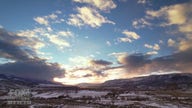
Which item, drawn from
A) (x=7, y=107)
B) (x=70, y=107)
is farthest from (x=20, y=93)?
(x=70, y=107)

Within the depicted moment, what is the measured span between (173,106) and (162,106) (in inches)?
118

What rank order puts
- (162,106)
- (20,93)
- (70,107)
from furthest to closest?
(20,93)
(162,106)
(70,107)

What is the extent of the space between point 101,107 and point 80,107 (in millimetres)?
5287

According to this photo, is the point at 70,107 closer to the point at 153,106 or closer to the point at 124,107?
the point at 124,107

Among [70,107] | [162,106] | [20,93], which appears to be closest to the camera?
[70,107]

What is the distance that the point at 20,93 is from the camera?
9400cm

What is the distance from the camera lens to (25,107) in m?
61.0

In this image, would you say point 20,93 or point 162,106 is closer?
point 162,106

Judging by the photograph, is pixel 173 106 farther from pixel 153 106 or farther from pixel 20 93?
pixel 20 93

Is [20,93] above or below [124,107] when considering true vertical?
above

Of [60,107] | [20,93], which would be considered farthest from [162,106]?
[20,93]

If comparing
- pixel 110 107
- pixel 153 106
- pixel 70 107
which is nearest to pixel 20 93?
pixel 70 107

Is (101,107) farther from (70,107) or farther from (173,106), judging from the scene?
(173,106)

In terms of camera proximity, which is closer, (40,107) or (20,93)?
(40,107)
